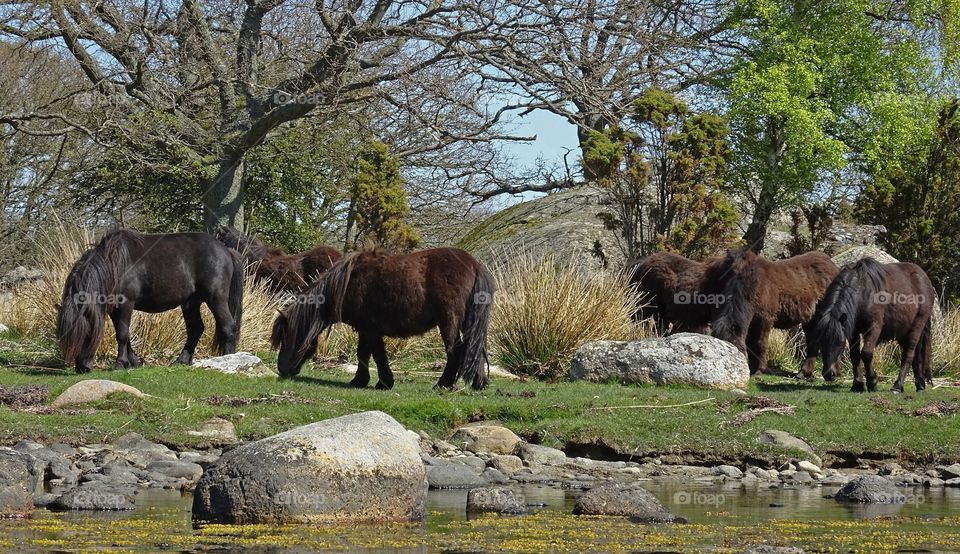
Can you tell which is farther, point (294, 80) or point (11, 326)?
point (294, 80)

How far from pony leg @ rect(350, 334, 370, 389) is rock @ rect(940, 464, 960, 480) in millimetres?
6218

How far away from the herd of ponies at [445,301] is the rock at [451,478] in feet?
11.0

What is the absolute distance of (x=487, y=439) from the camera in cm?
1157

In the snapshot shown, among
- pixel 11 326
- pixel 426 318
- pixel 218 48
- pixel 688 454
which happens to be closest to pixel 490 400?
pixel 426 318

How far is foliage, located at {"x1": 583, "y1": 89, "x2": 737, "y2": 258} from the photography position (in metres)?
21.5

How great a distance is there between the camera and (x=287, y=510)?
7848 millimetres

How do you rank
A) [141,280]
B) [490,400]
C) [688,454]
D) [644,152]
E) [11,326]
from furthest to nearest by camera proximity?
1. [644,152]
2. [11,326]
3. [141,280]
4. [490,400]
5. [688,454]

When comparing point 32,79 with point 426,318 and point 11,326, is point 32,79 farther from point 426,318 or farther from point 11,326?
point 426,318

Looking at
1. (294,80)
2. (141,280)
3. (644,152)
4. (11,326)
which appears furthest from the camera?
(294,80)

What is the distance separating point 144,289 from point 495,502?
294 inches

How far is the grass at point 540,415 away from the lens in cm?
1152

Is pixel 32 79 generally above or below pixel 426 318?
above

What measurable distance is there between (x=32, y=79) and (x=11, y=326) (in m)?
10.6

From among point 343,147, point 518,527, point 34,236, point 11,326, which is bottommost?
point 518,527
